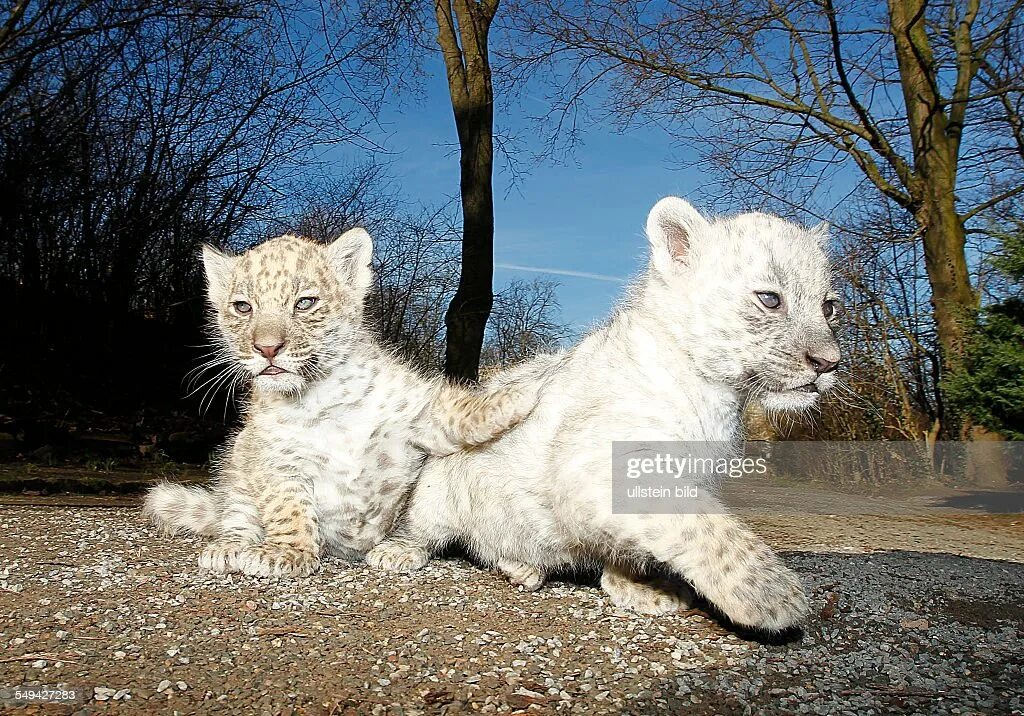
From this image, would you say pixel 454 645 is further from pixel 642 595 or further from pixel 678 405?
pixel 678 405

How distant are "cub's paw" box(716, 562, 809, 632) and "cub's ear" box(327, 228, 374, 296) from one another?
6.62 ft

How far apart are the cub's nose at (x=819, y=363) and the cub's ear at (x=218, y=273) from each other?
2.32m

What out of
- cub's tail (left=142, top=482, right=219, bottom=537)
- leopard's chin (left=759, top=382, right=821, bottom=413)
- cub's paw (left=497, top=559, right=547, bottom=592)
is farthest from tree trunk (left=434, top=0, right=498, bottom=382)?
leopard's chin (left=759, top=382, right=821, bottom=413)

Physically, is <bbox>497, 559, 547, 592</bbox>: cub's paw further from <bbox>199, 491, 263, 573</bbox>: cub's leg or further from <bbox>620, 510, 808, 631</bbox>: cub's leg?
<bbox>199, 491, 263, 573</bbox>: cub's leg

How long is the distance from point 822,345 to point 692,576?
837mm

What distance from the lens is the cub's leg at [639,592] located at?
2.74m

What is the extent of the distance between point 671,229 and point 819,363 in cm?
67

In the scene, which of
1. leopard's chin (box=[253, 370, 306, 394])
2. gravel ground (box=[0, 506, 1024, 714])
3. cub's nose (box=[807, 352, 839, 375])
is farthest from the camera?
leopard's chin (box=[253, 370, 306, 394])

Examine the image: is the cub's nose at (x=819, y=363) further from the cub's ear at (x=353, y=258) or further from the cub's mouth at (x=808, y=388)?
the cub's ear at (x=353, y=258)

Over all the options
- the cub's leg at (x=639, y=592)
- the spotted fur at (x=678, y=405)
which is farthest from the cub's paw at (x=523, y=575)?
the cub's leg at (x=639, y=592)

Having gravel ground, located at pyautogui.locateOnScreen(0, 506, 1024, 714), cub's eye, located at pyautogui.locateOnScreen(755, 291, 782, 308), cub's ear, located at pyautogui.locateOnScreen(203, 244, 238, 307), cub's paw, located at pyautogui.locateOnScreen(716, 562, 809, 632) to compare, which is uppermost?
cub's ear, located at pyautogui.locateOnScreen(203, 244, 238, 307)

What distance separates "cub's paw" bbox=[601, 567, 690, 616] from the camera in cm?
274

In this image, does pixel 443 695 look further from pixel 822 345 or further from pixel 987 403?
pixel 987 403

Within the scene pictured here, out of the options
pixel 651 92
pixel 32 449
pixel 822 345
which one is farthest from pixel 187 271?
pixel 822 345
